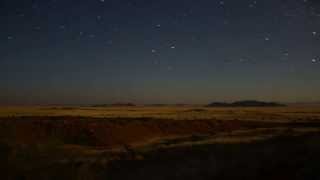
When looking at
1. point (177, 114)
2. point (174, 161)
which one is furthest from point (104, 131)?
point (177, 114)

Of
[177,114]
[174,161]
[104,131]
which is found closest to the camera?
[174,161]

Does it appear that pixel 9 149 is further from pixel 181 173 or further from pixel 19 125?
pixel 19 125

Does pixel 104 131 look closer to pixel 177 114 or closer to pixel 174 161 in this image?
pixel 174 161

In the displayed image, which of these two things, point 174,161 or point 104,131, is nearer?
point 174,161

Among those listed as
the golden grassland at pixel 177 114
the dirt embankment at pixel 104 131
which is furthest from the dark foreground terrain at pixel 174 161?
the golden grassland at pixel 177 114

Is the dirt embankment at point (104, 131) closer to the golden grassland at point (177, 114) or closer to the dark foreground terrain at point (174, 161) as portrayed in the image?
the dark foreground terrain at point (174, 161)

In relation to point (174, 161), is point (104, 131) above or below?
below

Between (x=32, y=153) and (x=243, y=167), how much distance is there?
1064 cm

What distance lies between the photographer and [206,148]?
32.7 metres

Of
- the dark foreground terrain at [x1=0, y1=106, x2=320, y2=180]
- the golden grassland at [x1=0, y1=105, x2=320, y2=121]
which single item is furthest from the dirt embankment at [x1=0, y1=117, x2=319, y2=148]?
the golden grassland at [x1=0, y1=105, x2=320, y2=121]

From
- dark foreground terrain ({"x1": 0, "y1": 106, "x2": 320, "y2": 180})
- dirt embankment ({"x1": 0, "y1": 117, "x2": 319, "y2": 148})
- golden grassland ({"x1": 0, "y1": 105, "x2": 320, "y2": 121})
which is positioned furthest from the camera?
golden grassland ({"x1": 0, "y1": 105, "x2": 320, "y2": 121})

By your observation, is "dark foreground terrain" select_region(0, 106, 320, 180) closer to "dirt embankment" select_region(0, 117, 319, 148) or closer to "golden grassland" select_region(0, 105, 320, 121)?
"dirt embankment" select_region(0, 117, 319, 148)

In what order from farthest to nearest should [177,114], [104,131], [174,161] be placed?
[177,114] < [104,131] < [174,161]

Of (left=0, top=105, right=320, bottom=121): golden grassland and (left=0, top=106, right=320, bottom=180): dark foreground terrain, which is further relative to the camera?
(left=0, top=105, right=320, bottom=121): golden grassland
